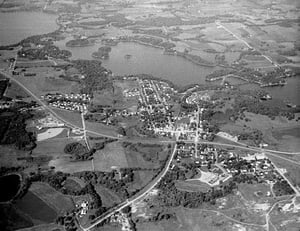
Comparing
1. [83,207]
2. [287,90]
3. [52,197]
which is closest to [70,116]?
[52,197]

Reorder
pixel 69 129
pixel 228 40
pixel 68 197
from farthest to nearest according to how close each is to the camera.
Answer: pixel 228 40 → pixel 69 129 → pixel 68 197

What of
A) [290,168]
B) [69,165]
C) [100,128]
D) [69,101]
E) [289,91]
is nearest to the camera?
[290,168]

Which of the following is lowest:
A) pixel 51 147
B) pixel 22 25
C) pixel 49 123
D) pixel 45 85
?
pixel 51 147

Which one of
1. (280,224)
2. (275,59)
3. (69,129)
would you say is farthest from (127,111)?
(275,59)

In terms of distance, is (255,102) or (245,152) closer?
(245,152)

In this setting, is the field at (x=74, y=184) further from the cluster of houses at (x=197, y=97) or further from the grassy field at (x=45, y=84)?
the cluster of houses at (x=197, y=97)

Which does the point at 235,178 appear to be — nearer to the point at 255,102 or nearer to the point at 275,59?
the point at 255,102

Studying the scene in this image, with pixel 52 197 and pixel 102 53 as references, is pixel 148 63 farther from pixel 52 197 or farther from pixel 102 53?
pixel 52 197
